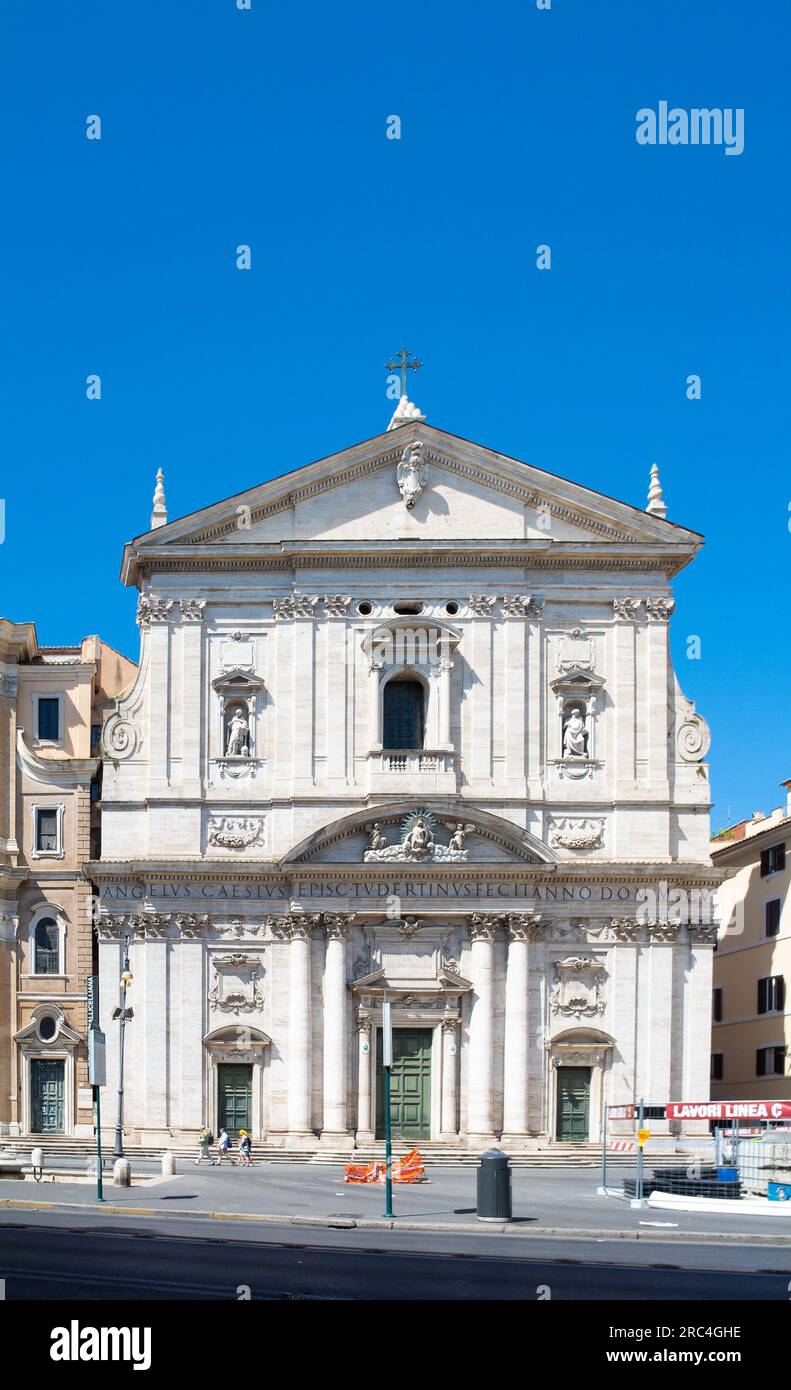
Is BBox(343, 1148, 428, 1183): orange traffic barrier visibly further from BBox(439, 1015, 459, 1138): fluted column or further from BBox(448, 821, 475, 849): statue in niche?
BBox(448, 821, 475, 849): statue in niche

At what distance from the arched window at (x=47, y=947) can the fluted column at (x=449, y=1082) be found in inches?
483

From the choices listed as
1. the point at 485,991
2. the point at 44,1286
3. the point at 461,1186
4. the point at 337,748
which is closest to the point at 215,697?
the point at 337,748

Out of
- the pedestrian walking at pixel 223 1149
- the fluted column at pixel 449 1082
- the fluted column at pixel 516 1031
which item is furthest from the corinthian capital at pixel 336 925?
the pedestrian walking at pixel 223 1149

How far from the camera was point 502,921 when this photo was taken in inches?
2133

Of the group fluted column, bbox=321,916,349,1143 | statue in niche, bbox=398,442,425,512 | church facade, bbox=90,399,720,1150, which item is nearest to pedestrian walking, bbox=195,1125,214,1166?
church facade, bbox=90,399,720,1150

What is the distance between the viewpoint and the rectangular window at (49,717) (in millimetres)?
58969

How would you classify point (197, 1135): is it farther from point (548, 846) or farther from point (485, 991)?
point (548, 846)

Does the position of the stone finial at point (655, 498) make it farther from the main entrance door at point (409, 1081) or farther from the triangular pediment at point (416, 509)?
the main entrance door at point (409, 1081)

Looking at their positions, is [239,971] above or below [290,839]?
below

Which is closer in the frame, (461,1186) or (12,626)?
(461,1186)

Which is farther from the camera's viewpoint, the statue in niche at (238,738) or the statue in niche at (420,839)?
the statue in niche at (238,738)

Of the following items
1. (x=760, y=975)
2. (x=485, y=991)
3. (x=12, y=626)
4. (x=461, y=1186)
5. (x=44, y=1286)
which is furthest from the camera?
(x=760, y=975)

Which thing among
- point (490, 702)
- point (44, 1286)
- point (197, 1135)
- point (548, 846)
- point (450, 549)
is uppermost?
point (450, 549)

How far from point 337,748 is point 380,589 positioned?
487 cm
